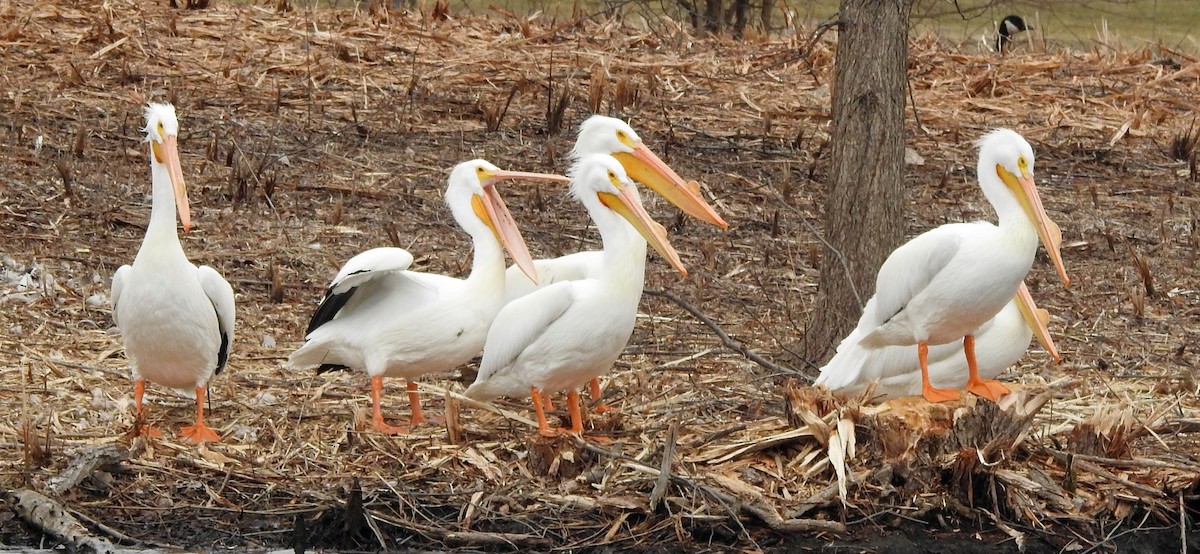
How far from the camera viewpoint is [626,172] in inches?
258

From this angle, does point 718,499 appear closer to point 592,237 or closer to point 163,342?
point 163,342

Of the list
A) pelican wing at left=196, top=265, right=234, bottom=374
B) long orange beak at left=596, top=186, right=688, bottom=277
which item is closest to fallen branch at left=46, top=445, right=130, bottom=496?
pelican wing at left=196, top=265, right=234, bottom=374

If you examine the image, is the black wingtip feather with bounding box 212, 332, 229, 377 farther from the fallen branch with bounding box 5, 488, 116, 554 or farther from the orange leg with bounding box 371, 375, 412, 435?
the fallen branch with bounding box 5, 488, 116, 554

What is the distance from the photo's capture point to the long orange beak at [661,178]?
6535 mm

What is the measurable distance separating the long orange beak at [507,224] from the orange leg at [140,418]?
1.41 m

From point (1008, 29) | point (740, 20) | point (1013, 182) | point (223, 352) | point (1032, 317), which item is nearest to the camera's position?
point (1013, 182)

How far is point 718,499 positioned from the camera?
4.82 meters

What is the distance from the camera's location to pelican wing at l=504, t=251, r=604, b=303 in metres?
6.19

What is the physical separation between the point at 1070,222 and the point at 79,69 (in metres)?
6.12

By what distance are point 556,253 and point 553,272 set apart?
56.4 inches

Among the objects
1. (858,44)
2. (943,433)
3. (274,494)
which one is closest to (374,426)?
(274,494)

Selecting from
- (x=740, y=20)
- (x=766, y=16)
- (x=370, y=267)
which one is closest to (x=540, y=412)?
(x=370, y=267)

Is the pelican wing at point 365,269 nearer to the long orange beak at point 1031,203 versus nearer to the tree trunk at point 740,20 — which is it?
the long orange beak at point 1031,203

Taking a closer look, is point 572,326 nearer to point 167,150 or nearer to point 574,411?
point 574,411
